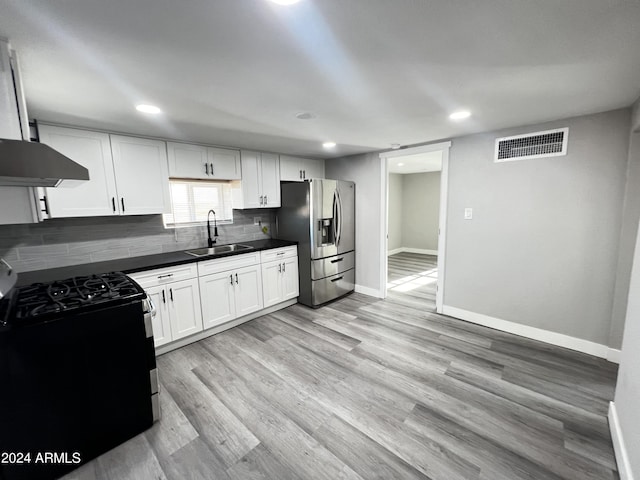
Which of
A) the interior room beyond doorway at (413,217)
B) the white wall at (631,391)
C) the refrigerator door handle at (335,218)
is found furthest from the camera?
the interior room beyond doorway at (413,217)

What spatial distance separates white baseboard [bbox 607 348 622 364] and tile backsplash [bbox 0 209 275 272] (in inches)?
178

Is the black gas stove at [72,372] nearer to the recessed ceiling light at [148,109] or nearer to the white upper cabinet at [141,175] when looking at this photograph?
the white upper cabinet at [141,175]

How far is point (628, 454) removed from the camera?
1.43 metres

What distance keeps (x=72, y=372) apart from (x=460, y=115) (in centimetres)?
337

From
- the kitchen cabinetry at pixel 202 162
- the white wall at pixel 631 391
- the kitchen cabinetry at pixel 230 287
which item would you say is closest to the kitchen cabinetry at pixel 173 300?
the kitchen cabinetry at pixel 230 287

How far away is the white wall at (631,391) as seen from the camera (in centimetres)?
136

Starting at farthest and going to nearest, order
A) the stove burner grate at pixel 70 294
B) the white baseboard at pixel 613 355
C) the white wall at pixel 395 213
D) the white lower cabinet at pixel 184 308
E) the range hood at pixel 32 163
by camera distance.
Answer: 1. the white wall at pixel 395 213
2. the white lower cabinet at pixel 184 308
3. the white baseboard at pixel 613 355
4. the stove burner grate at pixel 70 294
5. the range hood at pixel 32 163

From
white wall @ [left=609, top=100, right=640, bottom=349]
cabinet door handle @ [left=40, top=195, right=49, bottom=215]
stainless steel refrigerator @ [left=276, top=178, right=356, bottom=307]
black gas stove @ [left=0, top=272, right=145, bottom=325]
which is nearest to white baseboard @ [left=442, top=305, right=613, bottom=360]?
white wall @ [left=609, top=100, right=640, bottom=349]

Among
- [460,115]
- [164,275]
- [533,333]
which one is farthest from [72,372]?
[533,333]

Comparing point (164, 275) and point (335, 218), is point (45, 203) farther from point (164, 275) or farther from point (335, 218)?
point (335, 218)

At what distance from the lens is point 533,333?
2.90m

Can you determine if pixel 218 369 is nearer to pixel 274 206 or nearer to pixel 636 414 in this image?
pixel 274 206

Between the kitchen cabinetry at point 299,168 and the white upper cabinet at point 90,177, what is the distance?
2.13m

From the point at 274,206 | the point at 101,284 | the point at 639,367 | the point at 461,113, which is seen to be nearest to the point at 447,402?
the point at 639,367
